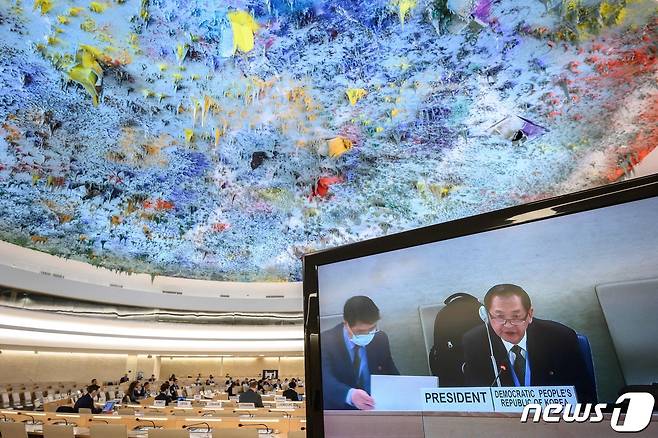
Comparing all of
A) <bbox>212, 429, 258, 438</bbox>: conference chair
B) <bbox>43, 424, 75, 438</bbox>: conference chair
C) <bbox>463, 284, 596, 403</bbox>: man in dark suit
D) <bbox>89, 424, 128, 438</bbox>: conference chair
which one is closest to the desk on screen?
<bbox>463, 284, 596, 403</bbox>: man in dark suit

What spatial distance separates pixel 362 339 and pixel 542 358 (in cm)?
88

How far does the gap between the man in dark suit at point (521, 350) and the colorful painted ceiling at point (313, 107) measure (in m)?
3.08

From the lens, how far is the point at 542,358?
69.1 inches

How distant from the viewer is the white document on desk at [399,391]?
2.01m

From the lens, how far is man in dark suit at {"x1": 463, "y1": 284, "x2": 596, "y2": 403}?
168 cm

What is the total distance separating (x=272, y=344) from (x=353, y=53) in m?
14.3

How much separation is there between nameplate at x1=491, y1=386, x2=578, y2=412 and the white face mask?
64cm

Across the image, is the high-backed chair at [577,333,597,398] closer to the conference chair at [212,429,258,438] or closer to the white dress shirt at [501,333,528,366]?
the white dress shirt at [501,333,528,366]

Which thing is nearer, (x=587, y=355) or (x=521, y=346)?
(x=587, y=355)

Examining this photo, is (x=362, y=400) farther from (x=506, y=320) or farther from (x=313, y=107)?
(x=313, y=107)

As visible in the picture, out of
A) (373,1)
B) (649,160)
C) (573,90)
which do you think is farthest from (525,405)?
(649,160)

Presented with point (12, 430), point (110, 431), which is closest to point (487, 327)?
point (110, 431)

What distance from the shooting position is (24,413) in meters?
6.29

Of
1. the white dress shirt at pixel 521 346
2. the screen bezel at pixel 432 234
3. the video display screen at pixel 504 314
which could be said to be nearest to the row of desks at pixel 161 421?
the screen bezel at pixel 432 234
